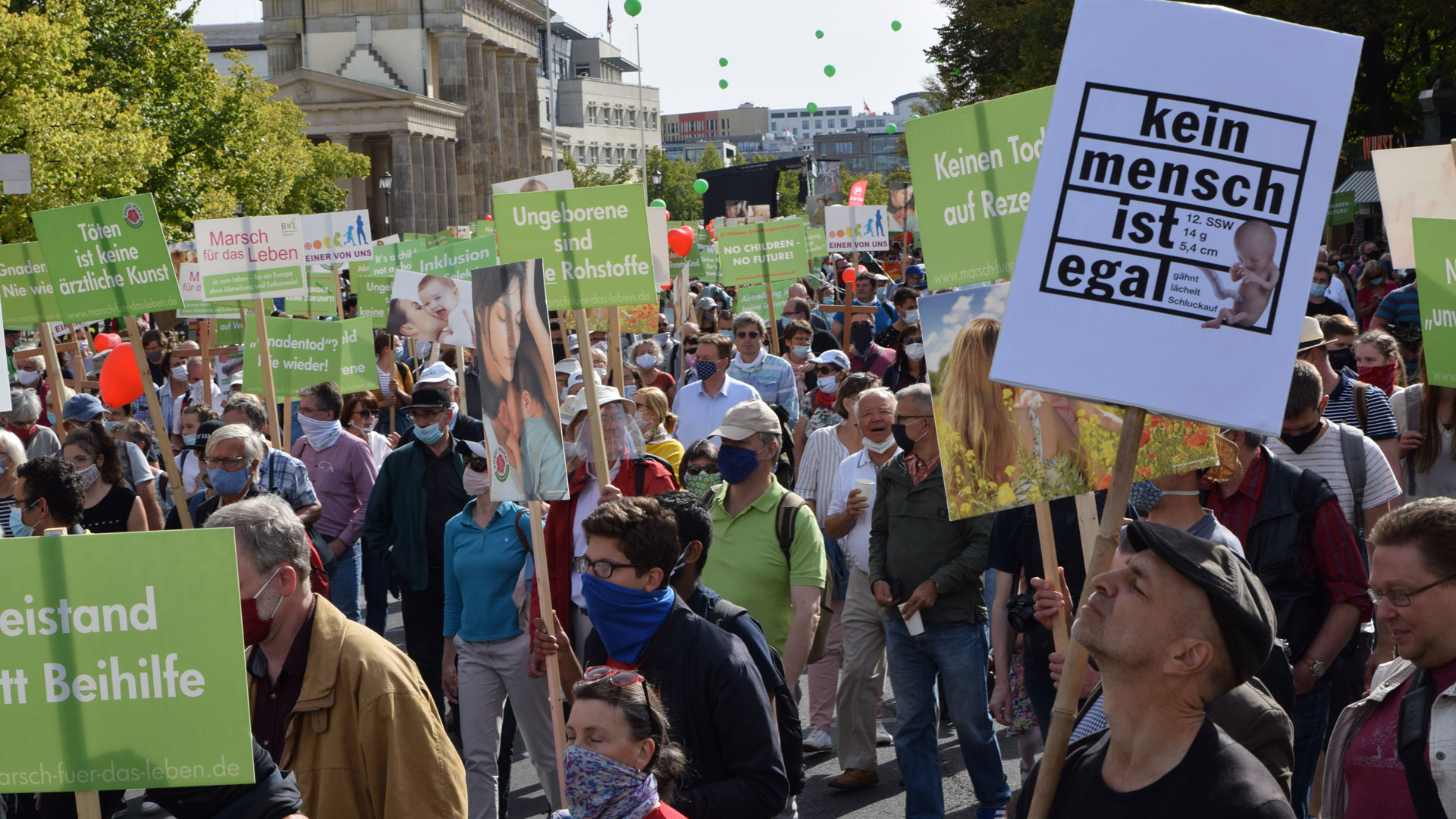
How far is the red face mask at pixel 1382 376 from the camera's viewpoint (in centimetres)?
794

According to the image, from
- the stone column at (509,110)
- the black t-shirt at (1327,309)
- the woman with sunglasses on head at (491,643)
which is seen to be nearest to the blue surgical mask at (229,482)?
the woman with sunglasses on head at (491,643)

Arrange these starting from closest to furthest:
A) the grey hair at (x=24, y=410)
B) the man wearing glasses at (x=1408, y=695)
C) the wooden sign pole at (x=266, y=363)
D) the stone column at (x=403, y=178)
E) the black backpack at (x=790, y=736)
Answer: the man wearing glasses at (x=1408, y=695) → the black backpack at (x=790, y=736) → the wooden sign pole at (x=266, y=363) → the grey hair at (x=24, y=410) → the stone column at (x=403, y=178)

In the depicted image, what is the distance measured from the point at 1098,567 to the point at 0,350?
3.31 m

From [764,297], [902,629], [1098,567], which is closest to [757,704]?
[1098,567]

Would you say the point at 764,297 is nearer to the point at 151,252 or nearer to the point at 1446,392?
the point at 151,252

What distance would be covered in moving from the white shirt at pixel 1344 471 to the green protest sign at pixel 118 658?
13.0 ft

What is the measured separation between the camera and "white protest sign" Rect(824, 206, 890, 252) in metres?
22.4

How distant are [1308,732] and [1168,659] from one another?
107 inches

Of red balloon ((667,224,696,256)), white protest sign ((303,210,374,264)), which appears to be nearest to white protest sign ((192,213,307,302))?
white protest sign ((303,210,374,264))

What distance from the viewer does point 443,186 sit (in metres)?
89.4

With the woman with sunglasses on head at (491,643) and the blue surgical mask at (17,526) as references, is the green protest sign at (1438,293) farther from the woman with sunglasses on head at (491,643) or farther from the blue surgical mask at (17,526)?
the blue surgical mask at (17,526)

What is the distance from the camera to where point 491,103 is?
313 ft

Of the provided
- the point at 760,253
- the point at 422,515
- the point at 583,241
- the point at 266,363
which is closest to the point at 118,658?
the point at 422,515

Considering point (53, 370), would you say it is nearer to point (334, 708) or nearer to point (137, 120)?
point (334, 708)
